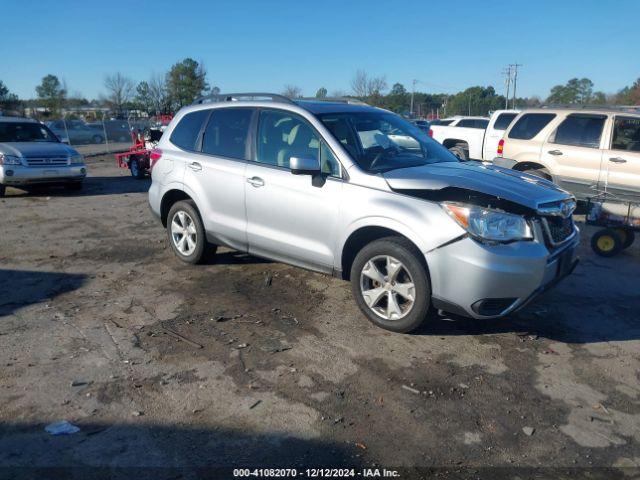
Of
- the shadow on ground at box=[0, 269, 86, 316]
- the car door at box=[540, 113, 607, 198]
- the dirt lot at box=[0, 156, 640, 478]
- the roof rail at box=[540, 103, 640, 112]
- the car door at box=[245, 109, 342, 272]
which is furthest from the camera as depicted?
the roof rail at box=[540, 103, 640, 112]

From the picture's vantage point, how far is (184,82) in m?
52.4

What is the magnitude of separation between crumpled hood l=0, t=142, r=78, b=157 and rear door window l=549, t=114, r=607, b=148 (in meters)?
10.2

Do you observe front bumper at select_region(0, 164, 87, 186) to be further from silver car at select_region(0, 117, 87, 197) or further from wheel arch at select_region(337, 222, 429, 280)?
wheel arch at select_region(337, 222, 429, 280)

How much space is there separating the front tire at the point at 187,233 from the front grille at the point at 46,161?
6701mm

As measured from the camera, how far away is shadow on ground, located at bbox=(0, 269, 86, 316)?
529 cm

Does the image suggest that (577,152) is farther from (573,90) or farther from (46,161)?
(573,90)


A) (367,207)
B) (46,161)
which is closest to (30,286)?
(367,207)

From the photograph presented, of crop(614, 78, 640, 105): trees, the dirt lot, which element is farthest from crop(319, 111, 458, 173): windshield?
crop(614, 78, 640, 105): trees

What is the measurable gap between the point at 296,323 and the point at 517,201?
2.14 meters

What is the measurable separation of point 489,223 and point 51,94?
65.7 meters

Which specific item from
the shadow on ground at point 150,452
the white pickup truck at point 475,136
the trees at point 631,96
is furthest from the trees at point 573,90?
the shadow on ground at point 150,452

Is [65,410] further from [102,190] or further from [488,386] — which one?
[102,190]

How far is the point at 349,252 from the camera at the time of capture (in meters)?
4.83

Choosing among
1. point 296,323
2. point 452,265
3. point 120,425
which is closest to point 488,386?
point 452,265
